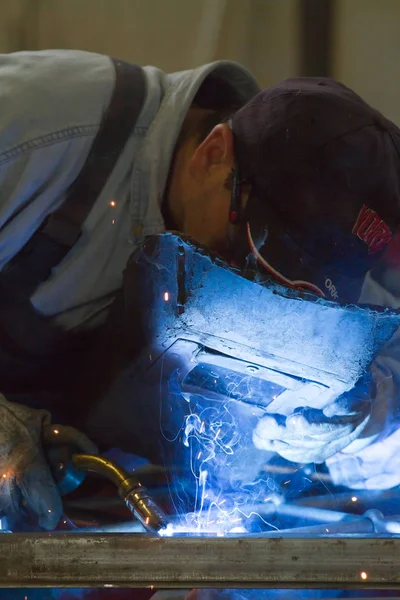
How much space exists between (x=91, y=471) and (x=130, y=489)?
0.09m

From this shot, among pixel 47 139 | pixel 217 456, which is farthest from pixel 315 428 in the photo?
pixel 47 139

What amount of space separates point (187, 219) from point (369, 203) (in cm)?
26

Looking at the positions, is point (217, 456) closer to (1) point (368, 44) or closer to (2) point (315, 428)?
(2) point (315, 428)

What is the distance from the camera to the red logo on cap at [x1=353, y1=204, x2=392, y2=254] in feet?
2.63

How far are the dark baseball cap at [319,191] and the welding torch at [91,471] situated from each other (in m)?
0.31

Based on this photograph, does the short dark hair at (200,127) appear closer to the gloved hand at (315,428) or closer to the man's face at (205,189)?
the man's face at (205,189)

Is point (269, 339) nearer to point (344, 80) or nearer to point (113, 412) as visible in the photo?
point (113, 412)

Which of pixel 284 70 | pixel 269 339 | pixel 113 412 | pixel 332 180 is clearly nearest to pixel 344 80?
pixel 284 70

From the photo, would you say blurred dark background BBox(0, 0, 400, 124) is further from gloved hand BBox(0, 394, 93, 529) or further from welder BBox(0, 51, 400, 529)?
gloved hand BBox(0, 394, 93, 529)

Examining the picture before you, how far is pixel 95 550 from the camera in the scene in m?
0.65

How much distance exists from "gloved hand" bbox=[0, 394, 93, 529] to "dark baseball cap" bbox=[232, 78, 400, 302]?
0.37 meters

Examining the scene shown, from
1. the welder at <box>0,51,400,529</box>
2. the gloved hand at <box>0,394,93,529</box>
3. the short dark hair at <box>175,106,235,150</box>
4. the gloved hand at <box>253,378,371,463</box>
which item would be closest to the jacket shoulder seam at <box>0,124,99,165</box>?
the welder at <box>0,51,400,529</box>

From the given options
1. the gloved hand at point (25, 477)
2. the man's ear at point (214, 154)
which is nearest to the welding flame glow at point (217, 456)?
the gloved hand at point (25, 477)

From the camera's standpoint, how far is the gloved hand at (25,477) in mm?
823
